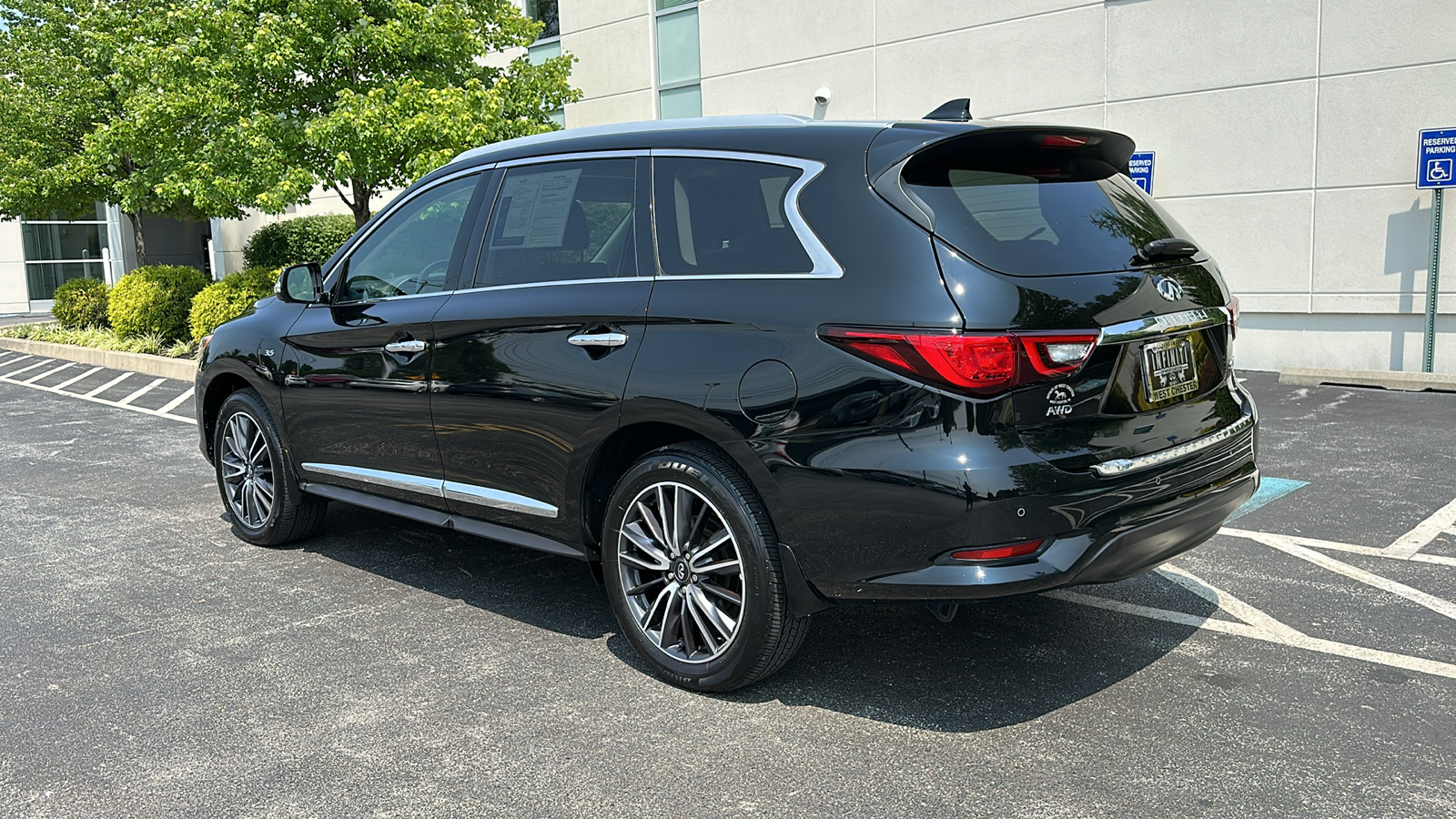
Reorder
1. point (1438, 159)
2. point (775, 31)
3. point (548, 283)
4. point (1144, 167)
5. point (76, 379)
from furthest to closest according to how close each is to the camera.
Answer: point (775, 31) < point (76, 379) < point (1144, 167) < point (1438, 159) < point (548, 283)

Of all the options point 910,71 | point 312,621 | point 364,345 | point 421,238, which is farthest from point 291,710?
point 910,71

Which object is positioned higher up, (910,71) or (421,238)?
(910,71)

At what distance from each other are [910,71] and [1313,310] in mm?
6157

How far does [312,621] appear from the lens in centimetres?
492

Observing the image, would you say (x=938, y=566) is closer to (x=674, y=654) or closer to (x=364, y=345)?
(x=674, y=654)

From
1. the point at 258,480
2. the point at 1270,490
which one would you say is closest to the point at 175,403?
the point at 258,480

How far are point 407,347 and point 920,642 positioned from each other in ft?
7.90

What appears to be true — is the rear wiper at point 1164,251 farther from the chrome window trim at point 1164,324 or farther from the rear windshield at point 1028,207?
the chrome window trim at point 1164,324

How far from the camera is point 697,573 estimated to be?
4027 millimetres

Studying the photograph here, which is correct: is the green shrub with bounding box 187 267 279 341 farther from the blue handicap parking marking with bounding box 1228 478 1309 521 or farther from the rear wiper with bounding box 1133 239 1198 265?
the rear wiper with bounding box 1133 239 1198 265

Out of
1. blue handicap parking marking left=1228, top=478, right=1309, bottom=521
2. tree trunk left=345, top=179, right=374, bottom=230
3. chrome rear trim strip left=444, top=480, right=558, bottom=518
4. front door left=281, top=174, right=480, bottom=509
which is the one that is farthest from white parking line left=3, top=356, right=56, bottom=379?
blue handicap parking marking left=1228, top=478, right=1309, bottom=521

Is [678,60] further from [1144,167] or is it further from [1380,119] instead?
[1380,119]

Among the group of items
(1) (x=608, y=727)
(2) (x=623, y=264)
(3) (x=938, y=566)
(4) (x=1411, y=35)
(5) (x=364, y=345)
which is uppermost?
(4) (x=1411, y=35)

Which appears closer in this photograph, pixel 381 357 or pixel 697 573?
pixel 697 573
